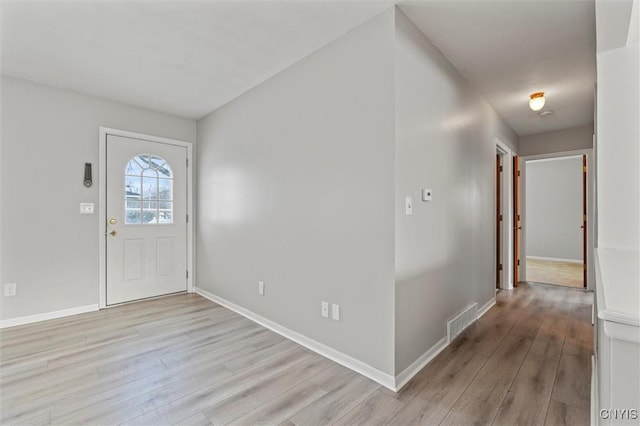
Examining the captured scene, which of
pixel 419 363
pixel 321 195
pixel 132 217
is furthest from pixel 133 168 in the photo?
pixel 419 363

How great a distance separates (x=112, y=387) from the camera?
6.38 ft

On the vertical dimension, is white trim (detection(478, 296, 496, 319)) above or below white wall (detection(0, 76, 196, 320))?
below

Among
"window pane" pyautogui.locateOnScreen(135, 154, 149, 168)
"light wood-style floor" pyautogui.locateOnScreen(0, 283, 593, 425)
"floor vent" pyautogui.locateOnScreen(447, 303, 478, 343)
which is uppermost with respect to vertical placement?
"window pane" pyautogui.locateOnScreen(135, 154, 149, 168)

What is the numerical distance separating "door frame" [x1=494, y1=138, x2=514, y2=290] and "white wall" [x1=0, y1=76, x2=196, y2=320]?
5.42m

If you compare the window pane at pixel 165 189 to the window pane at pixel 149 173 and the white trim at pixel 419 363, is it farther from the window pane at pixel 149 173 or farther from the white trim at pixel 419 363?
the white trim at pixel 419 363

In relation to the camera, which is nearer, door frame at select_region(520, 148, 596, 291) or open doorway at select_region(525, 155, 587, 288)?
door frame at select_region(520, 148, 596, 291)

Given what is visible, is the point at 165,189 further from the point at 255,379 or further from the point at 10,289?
the point at 255,379

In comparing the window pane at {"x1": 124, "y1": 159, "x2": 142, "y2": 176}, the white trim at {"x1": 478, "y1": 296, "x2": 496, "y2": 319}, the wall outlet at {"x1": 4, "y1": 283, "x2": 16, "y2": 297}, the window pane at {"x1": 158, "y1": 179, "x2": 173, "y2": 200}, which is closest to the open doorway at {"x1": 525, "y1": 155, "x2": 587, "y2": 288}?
the white trim at {"x1": 478, "y1": 296, "x2": 496, "y2": 319}

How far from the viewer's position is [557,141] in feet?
15.8

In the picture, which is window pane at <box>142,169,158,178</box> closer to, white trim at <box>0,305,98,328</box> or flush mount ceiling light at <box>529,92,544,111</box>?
white trim at <box>0,305,98,328</box>

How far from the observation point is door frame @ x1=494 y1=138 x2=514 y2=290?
14.7ft

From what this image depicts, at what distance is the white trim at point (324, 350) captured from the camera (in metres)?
1.99

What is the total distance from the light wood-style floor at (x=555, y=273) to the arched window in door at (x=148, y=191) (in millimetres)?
6103

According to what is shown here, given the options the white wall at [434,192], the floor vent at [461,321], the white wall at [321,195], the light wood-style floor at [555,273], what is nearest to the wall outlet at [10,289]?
the white wall at [321,195]
